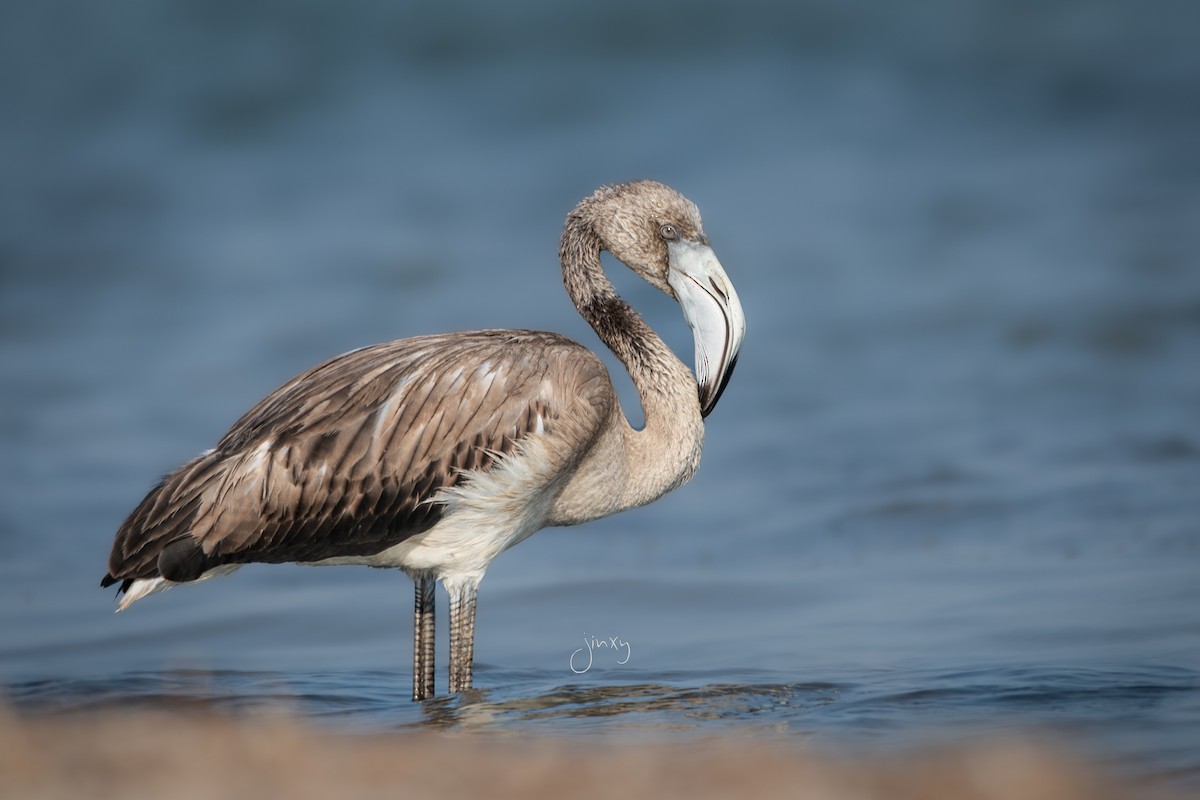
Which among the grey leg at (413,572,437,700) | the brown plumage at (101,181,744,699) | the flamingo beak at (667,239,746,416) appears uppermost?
the flamingo beak at (667,239,746,416)

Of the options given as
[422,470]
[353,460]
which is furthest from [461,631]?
[353,460]

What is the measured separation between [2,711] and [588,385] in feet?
12.0

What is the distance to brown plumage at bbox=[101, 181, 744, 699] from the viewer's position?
8.57 m

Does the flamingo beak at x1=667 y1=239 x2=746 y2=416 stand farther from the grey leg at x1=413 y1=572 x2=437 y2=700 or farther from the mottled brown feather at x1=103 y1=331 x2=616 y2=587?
the grey leg at x1=413 y1=572 x2=437 y2=700

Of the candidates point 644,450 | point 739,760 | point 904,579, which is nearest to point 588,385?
point 644,450

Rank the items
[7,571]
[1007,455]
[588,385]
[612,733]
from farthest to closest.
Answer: [1007,455], [7,571], [588,385], [612,733]

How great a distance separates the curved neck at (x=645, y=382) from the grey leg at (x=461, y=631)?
104 centimetres

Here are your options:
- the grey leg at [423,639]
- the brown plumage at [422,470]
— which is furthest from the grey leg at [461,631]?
the grey leg at [423,639]

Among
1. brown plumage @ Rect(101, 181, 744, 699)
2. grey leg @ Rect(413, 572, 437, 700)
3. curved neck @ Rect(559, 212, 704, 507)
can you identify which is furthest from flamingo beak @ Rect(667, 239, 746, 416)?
→ grey leg @ Rect(413, 572, 437, 700)

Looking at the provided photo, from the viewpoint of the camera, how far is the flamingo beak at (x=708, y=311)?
9445mm

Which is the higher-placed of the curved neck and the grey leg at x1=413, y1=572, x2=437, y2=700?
the curved neck

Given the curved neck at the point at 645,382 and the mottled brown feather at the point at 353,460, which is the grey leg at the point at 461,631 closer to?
the mottled brown feather at the point at 353,460

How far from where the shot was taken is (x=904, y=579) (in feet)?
40.9

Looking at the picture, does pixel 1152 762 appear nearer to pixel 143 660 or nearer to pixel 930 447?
pixel 143 660
